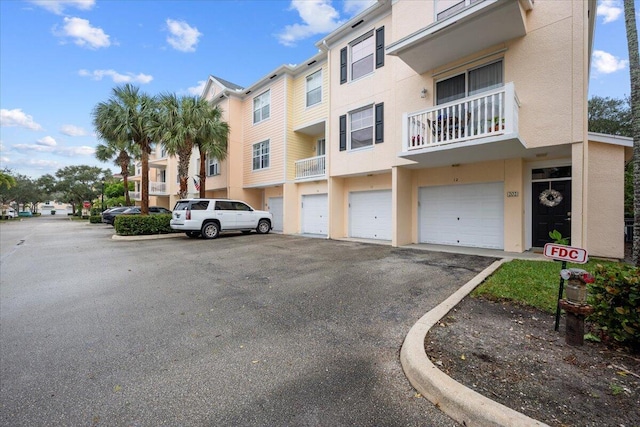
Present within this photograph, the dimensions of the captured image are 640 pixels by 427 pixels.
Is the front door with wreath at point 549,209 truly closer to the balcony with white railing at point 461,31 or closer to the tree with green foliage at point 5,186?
the balcony with white railing at point 461,31

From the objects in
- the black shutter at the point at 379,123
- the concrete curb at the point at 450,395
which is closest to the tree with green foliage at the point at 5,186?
the black shutter at the point at 379,123

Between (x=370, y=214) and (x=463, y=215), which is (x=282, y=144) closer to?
(x=370, y=214)

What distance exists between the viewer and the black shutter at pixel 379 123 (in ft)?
36.3

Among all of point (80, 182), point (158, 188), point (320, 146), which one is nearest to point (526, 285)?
point (320, 146)

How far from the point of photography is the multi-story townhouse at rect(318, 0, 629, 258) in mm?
7141

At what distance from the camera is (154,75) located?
1662cm

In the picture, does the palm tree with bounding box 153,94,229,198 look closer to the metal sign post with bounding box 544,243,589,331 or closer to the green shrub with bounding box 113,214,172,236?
the green shrub with bounding box 113,214,172,236

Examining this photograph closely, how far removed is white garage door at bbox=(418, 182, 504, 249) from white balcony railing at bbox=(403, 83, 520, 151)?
252 cm

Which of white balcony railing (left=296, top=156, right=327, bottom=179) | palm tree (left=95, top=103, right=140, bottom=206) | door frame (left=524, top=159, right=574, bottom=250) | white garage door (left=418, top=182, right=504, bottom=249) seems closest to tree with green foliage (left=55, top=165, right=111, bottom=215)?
palm tree (left=95, top=103, right=140, bottom=206)

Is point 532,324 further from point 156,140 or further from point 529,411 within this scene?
point 156,140

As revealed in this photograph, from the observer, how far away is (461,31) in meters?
7.73

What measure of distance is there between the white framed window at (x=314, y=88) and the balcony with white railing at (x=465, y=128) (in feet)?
22.4

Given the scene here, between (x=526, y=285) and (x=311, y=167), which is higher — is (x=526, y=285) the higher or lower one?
the lower one

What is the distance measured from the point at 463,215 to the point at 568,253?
23.9 feet
